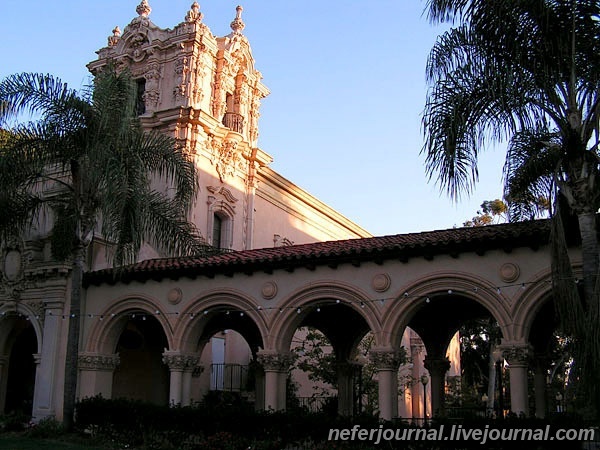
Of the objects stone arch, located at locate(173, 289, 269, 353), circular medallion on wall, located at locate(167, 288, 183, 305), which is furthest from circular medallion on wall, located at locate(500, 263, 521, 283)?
circular medallion on wall, located at locate(167, 288, 183, 305)

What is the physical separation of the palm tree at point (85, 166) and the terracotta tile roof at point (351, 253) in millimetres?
819

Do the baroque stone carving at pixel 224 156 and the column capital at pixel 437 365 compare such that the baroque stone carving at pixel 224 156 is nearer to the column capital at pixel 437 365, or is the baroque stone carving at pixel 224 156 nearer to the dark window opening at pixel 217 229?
the dark window opening at pixel 217 229

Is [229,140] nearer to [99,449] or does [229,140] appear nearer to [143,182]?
[143,182]

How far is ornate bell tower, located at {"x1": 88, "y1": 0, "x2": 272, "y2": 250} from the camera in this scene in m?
26.6

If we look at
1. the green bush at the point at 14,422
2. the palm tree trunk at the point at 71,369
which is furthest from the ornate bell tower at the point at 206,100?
the green bush at the point at 14,422

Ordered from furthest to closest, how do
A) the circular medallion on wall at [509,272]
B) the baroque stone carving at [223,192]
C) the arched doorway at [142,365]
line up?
the baroque stone carving at [223,192] < the arched doorway at [142,365] < the circular medallion on wall at [509,272]

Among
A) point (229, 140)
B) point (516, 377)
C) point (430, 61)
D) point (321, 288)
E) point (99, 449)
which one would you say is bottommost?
point (99, 449)

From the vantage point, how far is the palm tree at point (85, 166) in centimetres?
1688

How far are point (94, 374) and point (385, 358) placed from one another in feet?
29.2

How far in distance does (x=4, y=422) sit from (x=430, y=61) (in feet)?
50.4

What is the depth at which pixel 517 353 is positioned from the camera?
14125 millimetres

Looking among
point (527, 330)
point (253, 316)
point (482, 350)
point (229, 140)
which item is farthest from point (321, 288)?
point (482, 350)

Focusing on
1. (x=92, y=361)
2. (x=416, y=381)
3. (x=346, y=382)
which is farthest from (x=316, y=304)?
(x=416, y=381)

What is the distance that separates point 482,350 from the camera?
4366 cm
